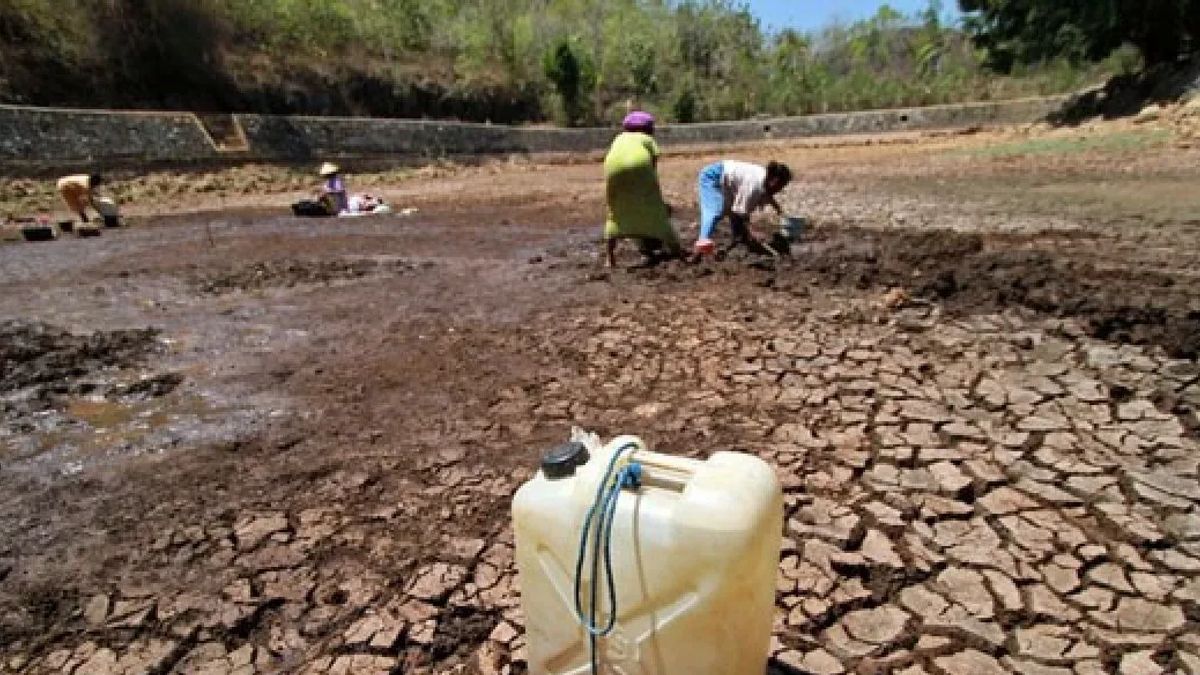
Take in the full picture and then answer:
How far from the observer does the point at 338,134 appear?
74.9 ft

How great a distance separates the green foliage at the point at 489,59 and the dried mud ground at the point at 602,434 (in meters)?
16.8

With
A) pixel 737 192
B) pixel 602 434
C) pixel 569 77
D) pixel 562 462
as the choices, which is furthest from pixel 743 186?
pixel 569 77

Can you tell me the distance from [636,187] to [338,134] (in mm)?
19004

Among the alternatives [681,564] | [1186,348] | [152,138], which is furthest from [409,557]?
[152,138]

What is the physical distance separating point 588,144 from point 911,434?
2602 centimetres

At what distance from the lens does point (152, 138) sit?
18.6 meters

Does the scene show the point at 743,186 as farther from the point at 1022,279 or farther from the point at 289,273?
the point at 289,273

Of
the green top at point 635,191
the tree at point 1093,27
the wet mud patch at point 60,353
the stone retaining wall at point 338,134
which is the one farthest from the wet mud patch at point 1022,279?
the stone retaining wall at point 338,134

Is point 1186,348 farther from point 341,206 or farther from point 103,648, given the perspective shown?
point 341,206

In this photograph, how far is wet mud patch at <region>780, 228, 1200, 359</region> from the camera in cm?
438

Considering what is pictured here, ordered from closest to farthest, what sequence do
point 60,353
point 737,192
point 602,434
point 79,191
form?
point 602,434, point 60,353, point 737,192, point 79,191

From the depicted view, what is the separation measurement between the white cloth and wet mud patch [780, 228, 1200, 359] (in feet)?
2.15

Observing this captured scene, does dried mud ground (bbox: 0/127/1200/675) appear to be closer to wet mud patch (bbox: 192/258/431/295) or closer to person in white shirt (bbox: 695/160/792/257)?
wet mud patch (bbox: 192/258/431/295)

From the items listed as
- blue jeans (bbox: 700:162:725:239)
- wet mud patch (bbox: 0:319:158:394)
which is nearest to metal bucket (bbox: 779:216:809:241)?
blue jeans (bbox: 700:162:725:239)
